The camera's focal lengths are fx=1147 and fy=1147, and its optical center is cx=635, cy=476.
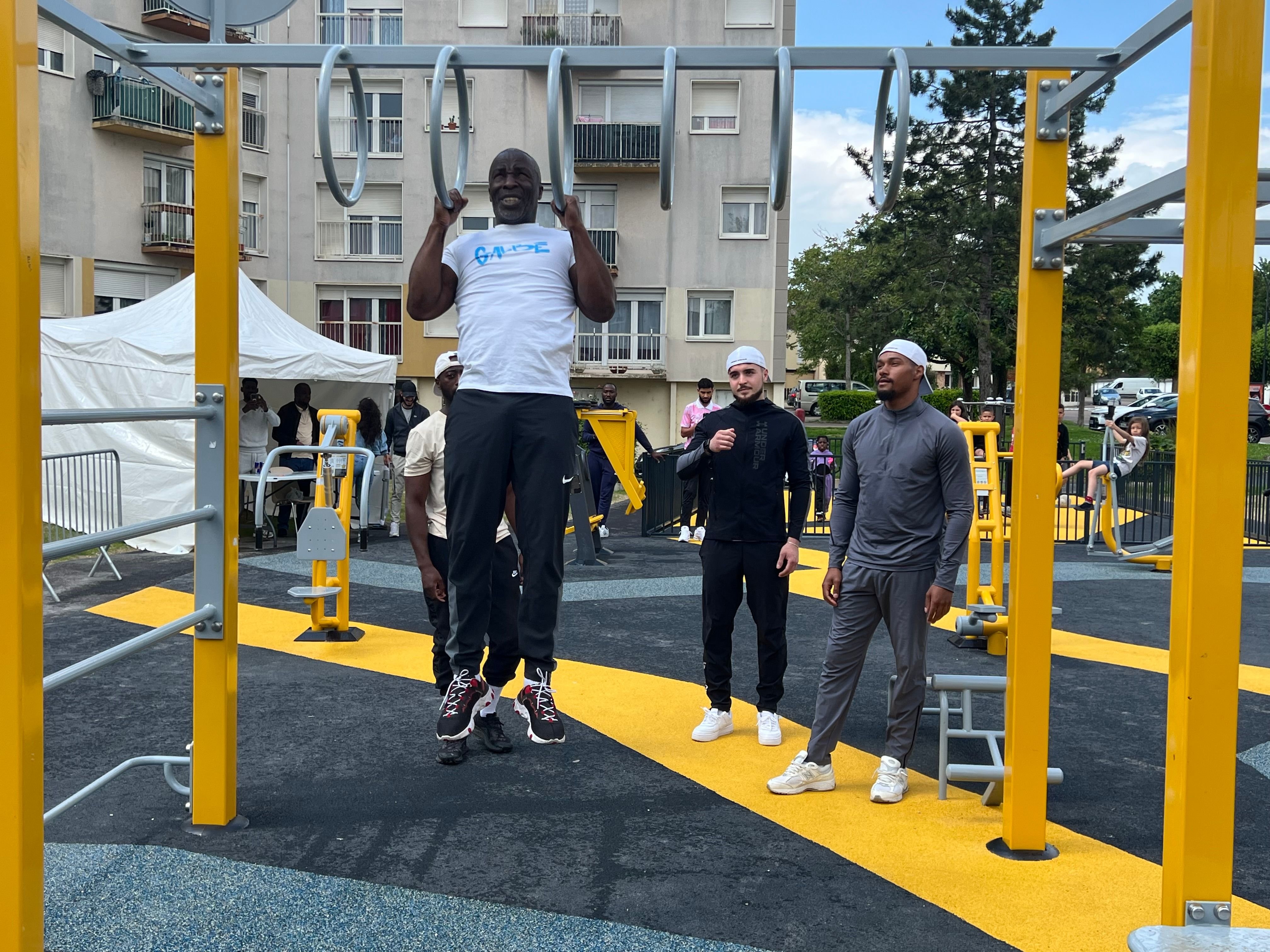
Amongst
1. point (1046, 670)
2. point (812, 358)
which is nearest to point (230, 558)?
point (1046, 670)

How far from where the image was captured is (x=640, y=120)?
109ft

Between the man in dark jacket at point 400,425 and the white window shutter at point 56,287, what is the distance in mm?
15284

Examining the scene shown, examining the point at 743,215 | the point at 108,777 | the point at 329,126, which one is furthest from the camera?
the point at 743,215

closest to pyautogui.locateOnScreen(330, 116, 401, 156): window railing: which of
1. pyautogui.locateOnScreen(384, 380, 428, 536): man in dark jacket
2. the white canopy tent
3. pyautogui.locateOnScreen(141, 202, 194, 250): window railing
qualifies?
pyautogui.locateOnScreen(141, 202, 194, 250): window railing

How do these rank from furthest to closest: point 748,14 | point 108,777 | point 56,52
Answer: point 748,14, point 56,52, point 108,777

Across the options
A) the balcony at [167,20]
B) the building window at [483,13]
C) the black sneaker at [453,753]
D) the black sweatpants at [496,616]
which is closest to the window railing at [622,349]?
the building window at [483,13]

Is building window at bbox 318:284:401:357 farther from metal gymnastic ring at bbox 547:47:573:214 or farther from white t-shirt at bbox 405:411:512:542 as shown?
metal gymnastic ring at bbox 547:47:573:214

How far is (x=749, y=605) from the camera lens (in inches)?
222

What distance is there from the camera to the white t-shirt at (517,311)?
4.24 metres

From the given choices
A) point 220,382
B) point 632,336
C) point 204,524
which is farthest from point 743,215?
point 204,524

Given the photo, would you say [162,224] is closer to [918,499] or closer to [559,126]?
[918,499]

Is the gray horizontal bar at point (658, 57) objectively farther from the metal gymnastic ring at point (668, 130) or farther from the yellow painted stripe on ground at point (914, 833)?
the yellow painted stripe on ground at point (914, 833)

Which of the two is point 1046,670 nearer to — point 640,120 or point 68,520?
point 68,520

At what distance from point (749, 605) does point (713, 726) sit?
0.62m
